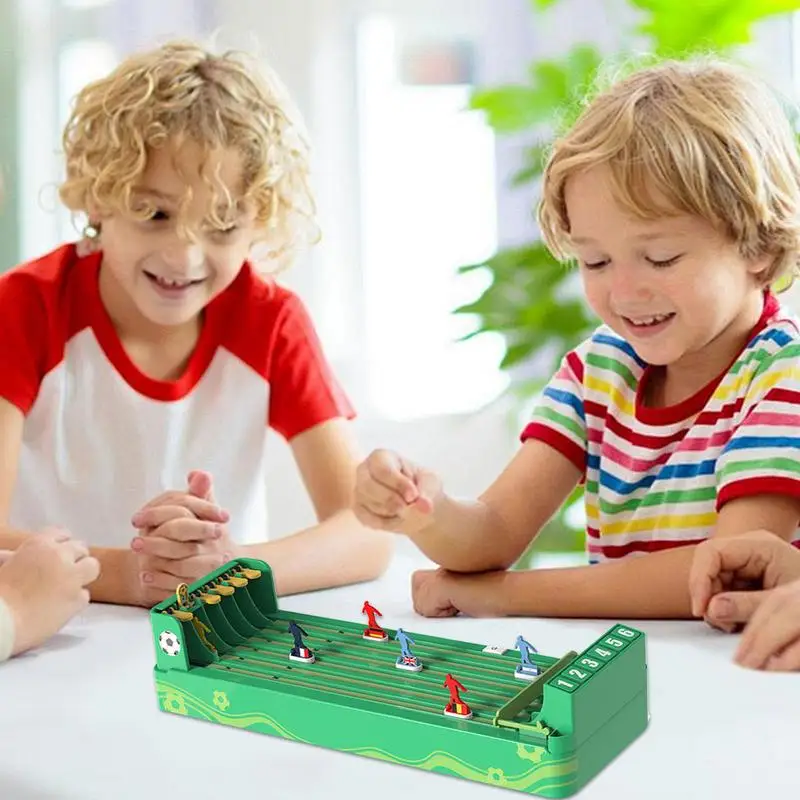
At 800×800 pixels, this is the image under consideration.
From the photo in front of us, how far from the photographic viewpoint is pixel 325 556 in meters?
1.29

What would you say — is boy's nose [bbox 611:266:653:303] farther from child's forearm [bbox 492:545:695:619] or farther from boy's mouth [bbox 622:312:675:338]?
child's forearm [bbox 492:545:695:619]

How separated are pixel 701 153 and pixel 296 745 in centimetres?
62

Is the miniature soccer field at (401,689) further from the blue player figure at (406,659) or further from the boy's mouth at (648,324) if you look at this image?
the boy's mouth at (648,324)

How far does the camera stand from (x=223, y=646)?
94 centimetres

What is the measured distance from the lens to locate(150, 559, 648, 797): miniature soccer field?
2.49 feet

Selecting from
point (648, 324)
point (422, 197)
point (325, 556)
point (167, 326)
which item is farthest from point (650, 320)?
point (422, 197)

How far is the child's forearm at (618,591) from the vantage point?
3.60 feet

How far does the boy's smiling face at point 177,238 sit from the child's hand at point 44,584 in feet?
1.22

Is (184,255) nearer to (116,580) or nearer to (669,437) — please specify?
(116,580)

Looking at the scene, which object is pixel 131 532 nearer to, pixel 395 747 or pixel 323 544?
pixel 323 544

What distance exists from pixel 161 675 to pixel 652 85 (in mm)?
676

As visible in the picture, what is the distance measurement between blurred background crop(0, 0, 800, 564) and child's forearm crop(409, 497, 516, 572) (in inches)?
39.4

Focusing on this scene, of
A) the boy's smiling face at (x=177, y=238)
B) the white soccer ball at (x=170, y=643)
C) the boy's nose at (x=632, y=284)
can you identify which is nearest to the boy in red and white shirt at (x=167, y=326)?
the boy's smiling face at (x=177, y=238)

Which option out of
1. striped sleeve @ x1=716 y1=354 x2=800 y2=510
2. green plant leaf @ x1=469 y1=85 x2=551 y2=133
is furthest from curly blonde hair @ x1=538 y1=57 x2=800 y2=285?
green plant leaf @ x1=469 y1=85 x2=551 y2=133
